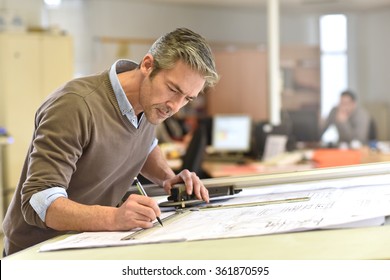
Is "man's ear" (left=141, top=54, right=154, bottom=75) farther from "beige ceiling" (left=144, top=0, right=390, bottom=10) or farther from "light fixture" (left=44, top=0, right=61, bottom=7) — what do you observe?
"beige ceiling" (left=144, top=0, right=390, bottom=10)

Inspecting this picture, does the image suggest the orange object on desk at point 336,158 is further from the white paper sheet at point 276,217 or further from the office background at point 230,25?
the office background at point 230,25

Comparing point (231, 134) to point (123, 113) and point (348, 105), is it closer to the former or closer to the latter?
point (348, 105)

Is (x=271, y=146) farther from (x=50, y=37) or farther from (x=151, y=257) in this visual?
(x=151, y=257)

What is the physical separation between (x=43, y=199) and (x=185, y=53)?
511 mm

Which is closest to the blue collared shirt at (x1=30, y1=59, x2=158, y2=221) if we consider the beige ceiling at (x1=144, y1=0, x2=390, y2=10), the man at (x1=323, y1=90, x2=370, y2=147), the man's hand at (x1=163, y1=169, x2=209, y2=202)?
the man's hand at (x1=163, y1=169, x2=209, y2=202)

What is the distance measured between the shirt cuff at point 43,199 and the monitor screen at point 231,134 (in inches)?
196

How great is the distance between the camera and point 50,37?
792 cm

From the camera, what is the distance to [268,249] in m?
1.10

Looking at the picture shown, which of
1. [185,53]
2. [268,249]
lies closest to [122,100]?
[185,53]

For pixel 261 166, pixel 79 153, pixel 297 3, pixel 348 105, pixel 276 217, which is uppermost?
pixel 297 3

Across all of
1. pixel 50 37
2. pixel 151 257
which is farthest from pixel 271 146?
pixel 151 257

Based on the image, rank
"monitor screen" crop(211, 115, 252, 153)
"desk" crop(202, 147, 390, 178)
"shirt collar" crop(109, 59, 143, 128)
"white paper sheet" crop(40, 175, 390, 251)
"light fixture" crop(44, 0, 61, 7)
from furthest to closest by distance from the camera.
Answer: "light fixture" crop(44, 0, 61, 7), "monitor screen" crop(211, 115, 252, 153), "desk" crop(202, 147, 390, 178), "shirt collar" crop(109, 59, 143, 128), "white paper sheet" crop(40, 175, 390, 251)

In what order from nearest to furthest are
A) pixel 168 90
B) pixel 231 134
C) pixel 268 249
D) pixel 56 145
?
pixel 268 249 → pixel 56 145 → pixel 168 90 → pixel 231 134

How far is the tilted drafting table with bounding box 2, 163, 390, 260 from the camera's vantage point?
3.46ft
